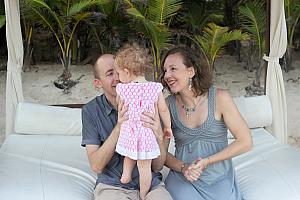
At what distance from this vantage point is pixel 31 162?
358 cm

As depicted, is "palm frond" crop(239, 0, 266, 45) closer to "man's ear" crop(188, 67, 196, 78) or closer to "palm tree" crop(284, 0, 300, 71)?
"palm tree" crop(284, 0, 300, 71)

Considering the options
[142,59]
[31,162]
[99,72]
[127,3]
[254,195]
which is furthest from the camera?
[127,3]

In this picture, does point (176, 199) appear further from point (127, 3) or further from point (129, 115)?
point (127, 3)

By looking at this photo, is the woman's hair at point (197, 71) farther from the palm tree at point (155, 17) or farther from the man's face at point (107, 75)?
the palm tree at point (155, 17)

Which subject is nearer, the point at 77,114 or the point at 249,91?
the point at 77,114

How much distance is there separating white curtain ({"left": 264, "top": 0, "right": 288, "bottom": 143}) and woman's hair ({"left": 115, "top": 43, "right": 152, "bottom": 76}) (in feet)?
7.56

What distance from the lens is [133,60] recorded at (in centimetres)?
239

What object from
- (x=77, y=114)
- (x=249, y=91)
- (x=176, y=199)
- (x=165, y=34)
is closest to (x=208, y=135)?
(x=176, y=199)

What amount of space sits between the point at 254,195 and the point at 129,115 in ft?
3.43

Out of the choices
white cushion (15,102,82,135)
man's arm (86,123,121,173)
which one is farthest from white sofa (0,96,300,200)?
man's arm (86,123,121,173)

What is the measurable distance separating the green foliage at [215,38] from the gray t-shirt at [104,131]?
12.4 feet

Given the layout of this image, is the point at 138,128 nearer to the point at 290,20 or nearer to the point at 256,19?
the point at 256,19

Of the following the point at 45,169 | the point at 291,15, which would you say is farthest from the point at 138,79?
the point at 291,15

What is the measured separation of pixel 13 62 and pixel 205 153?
7.34 feet
